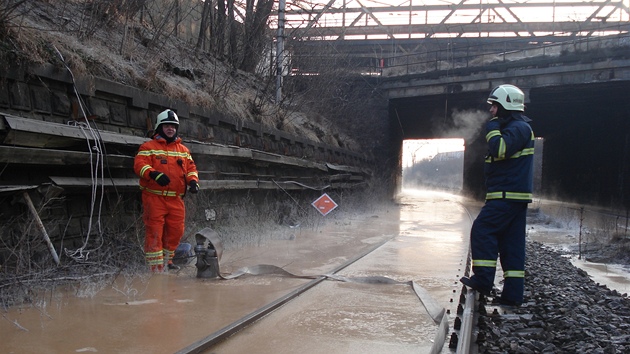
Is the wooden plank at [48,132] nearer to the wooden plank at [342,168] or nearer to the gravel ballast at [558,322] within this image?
the gravel ballast at [558,322]

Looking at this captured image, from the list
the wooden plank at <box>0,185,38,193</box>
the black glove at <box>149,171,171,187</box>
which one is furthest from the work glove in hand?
the wooden plank at <box>0,185,38,193</box>

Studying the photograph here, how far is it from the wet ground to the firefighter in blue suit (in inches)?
21.0

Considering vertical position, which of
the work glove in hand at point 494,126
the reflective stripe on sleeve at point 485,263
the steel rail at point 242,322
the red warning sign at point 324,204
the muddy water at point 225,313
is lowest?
the muddy water at point 225,313

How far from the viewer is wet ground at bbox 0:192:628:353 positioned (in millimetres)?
3812

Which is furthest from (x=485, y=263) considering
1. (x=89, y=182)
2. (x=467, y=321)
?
(x=89, y=182)

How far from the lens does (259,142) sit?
11.5 m

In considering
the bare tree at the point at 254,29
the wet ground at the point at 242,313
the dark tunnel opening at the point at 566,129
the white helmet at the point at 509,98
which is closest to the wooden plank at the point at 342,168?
the bare tree at the point at 254,29

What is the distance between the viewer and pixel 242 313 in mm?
4668

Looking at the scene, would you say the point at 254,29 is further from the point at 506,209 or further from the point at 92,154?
the point at 506,209

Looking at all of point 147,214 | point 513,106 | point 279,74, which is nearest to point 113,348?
point 147,214

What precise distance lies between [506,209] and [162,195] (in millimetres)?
3725

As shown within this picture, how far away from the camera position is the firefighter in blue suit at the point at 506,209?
5156 millimetres

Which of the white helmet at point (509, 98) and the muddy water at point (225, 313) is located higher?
the white helmet at point (509, 98)

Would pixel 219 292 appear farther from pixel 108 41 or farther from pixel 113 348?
pixel 108 41
